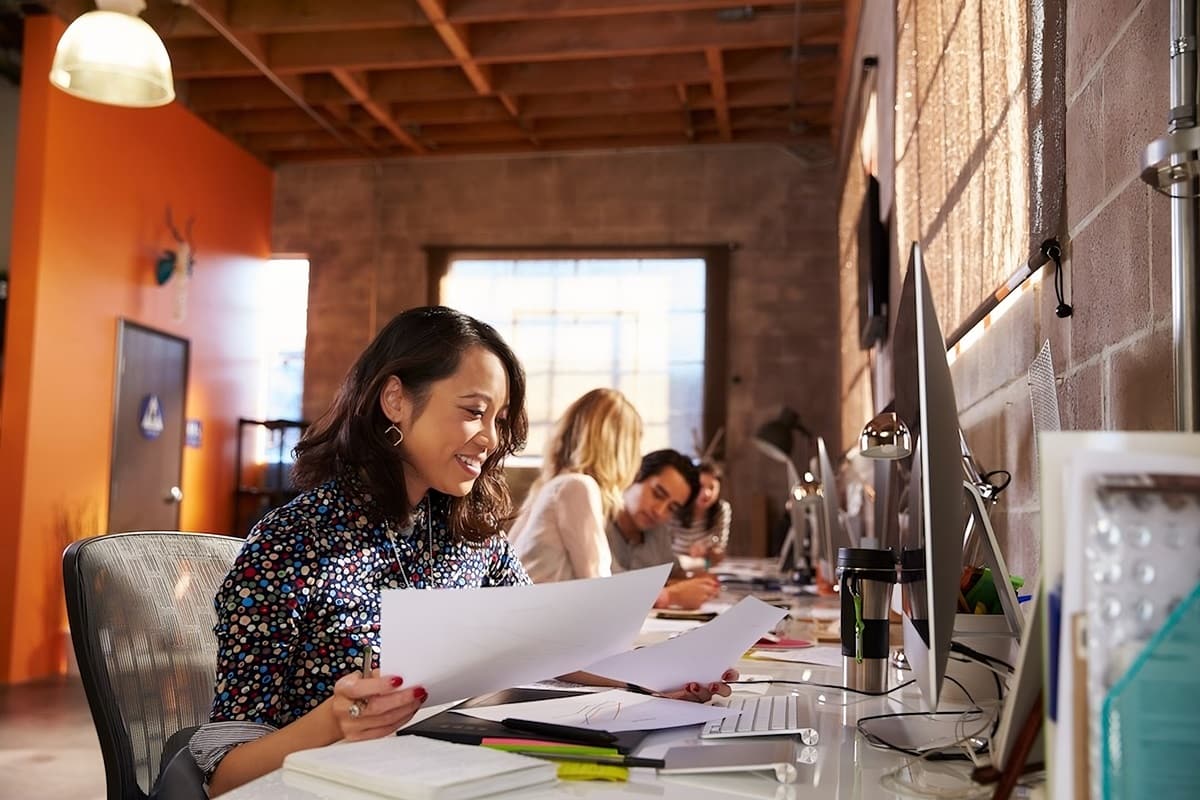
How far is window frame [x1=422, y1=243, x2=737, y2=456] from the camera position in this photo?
7602 mm

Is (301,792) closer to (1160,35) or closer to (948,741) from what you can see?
(948,741)

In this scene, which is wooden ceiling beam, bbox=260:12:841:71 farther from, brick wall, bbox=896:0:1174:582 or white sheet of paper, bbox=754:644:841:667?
white sheet of paper, bbox=754:644:841:667

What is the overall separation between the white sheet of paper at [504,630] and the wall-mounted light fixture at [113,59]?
10.9 feet

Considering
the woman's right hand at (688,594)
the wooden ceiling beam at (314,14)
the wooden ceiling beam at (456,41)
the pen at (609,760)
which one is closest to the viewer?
the pen at (609,760)

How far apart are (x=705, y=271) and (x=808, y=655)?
20.1ft

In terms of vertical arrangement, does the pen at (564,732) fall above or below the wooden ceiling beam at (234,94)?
below

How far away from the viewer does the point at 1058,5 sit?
1.51 m

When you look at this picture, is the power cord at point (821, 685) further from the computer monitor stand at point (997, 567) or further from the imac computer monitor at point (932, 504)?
the imac computer monitor at point (932, 504)

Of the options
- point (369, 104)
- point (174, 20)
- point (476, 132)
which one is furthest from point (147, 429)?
point (476, 132)

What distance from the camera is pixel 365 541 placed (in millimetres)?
1510

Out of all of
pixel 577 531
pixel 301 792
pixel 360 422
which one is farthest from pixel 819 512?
pixel 301 792

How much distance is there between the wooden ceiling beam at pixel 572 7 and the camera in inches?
215

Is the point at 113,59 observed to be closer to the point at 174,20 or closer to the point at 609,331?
the point at 174,20

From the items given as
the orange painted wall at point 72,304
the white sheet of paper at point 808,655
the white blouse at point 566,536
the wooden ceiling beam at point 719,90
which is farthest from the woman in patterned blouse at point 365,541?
the wooden ceiling beam at point 719,90
